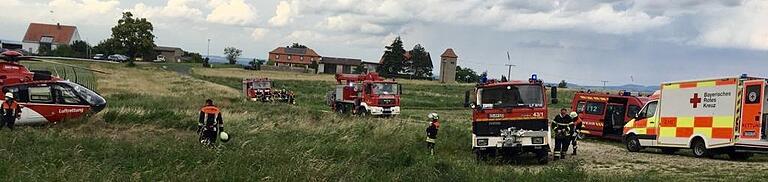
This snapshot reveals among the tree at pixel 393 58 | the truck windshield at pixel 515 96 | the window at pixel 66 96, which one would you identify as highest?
the tree at pixel 393 58

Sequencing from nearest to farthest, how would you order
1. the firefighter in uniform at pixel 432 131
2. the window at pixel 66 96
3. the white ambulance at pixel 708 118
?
the white ambulance at pixel 708 118, the firefighter in uniform at pixel 432 131, the window at pixel 66 96

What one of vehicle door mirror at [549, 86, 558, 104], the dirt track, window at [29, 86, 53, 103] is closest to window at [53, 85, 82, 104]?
window at [29, 86, 53, 103]

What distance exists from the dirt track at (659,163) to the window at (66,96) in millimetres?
14247

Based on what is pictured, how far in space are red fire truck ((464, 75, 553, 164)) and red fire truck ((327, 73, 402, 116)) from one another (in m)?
16.9

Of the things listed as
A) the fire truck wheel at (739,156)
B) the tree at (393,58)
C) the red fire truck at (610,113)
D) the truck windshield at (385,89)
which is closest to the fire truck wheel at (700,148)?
the fire truck wheel at (739,156)

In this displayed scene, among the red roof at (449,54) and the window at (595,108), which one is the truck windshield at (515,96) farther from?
the red roof at (449,54)

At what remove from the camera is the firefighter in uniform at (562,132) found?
17391 mm

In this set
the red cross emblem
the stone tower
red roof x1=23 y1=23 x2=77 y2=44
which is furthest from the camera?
red roof x1=23 y1=23 x2=77 y2=44

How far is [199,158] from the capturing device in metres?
11.3

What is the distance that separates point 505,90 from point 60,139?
9726mm

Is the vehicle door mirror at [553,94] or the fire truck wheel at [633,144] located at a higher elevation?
the vehicle door mirror at [553,94]

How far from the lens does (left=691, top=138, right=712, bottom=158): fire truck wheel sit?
703 inches

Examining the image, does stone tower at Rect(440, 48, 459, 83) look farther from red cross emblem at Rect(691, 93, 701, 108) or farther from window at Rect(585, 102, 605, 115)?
red cross emblem at Rect(691, 93, 701, 108)

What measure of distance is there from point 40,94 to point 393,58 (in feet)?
319
